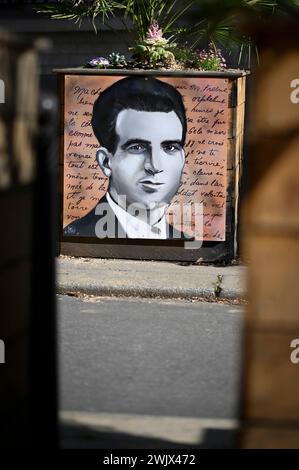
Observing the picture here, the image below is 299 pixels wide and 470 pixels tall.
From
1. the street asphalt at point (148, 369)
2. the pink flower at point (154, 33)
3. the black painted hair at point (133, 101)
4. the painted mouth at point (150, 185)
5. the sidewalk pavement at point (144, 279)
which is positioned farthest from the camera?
the pink flower at point (154, 33)

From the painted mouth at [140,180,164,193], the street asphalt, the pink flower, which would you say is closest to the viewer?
the street asphalt

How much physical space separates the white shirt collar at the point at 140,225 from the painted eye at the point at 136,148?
53 cm

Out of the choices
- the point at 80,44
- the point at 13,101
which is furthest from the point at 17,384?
the point at 80,44

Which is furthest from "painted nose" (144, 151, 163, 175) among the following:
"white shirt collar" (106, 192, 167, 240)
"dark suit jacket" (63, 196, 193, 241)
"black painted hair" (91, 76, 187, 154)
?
"dark suit jacket" (63, 196, 193, 241)

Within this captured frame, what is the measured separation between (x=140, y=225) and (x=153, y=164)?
0.65 metres

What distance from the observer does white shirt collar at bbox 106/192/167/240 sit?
10.6 meters

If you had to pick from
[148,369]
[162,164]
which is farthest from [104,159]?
[148,369]

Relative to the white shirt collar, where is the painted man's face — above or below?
above

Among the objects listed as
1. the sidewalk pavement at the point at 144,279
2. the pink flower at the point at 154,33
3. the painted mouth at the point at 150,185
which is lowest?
the sidewalk pavement at the point at 144,279

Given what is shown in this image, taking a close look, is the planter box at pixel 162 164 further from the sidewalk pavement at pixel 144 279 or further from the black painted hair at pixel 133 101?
the sidewalk pavement at pixel 144 279

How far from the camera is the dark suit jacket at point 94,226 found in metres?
10.6

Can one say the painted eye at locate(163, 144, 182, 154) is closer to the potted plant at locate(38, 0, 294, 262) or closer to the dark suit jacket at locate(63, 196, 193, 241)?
the potted plant at locate(38, 0, 294, 262)

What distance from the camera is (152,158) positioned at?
1040 centimetres

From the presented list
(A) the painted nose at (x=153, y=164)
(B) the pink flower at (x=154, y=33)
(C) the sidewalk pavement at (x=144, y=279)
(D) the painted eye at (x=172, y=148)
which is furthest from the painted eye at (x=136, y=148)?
(B) the pink flower at (x=154, y=33)
